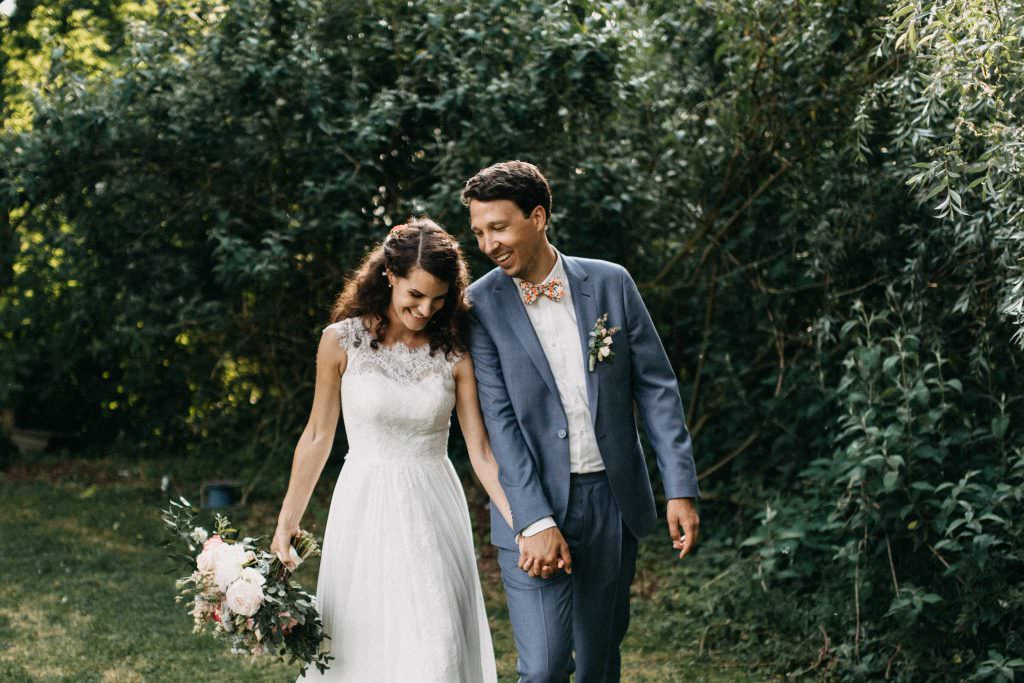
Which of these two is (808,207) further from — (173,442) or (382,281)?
(173,442)

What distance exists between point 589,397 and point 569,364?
13 centimetres

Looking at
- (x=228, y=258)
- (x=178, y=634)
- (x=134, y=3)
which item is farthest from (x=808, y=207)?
(x=134, y=3)

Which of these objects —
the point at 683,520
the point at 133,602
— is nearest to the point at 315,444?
the point at 683,520

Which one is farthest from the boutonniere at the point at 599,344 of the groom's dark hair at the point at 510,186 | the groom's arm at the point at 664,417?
the groom's dark hair at the point at 510,186

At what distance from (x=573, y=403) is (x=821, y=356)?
125 inches

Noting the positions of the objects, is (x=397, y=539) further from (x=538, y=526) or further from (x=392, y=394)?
(x=538, y=526)

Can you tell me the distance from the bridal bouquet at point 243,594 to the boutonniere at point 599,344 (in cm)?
106

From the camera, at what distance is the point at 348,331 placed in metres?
3.45

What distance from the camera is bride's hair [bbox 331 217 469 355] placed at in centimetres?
320

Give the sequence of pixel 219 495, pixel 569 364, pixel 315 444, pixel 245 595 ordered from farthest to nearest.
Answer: pixel 219 495, pixel 315 444, pixel 569 364, pixel 245 595

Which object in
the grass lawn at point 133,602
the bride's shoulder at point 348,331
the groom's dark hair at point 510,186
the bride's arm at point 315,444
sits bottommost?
the grass lawn at point 133,602

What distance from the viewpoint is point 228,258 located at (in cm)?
640

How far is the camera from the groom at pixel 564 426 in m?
3.03

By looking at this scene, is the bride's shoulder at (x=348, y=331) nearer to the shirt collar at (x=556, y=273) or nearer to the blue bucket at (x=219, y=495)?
the shirt collar at (x=556, y=273)
